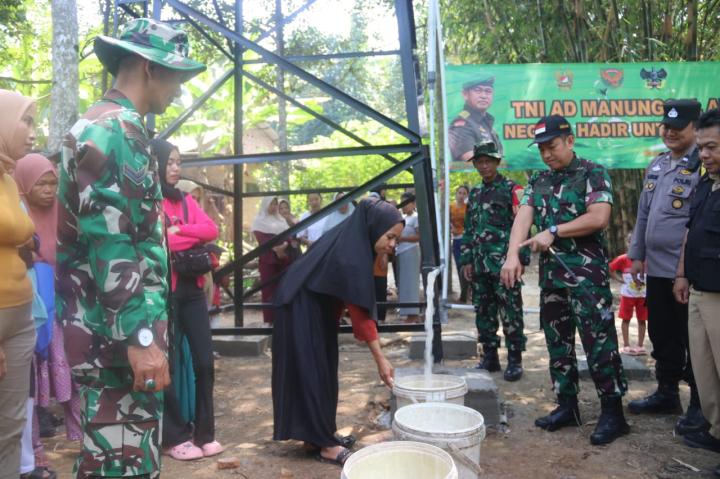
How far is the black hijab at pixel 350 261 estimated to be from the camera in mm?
3365

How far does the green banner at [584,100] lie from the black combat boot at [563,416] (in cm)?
451

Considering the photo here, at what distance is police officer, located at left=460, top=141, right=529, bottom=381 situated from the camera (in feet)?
17.6

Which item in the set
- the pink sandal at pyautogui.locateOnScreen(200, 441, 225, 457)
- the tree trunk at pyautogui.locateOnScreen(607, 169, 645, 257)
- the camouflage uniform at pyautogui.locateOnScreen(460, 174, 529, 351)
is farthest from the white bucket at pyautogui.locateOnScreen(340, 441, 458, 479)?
the tree trunk at pyautogui.locateOnScreen(607, 169, 645, 257)

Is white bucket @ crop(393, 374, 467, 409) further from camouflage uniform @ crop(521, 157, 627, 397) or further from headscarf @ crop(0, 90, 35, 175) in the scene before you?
headscarf @ crop(0, 90, 35, 175)

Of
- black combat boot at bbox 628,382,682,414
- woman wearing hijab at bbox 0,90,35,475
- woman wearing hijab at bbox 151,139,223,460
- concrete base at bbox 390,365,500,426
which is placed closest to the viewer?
woman wearing hijab at bbox 0,90,35,475

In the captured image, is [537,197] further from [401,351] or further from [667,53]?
[667,53]

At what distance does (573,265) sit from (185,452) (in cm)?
274

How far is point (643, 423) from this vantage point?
165 inches

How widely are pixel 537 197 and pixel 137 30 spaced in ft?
9.31

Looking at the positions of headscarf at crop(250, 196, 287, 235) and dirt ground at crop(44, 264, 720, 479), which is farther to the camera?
headscarf at crop(250, 196, 287, 235)

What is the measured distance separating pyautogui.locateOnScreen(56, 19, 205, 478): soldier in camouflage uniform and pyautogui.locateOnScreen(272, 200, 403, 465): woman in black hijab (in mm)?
1451

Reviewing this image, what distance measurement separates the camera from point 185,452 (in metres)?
3.72

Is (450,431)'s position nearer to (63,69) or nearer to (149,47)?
(149,47)

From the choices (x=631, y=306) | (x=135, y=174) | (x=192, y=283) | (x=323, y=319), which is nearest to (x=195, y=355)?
(x=192, y=283)
